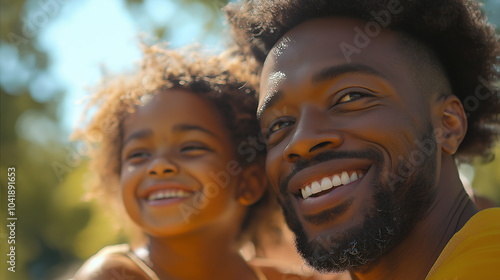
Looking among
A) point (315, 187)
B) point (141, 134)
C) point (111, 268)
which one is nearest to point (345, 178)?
point (315, 187)

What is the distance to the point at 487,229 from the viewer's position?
1.80 meters

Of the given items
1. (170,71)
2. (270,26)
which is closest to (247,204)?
(170,71)

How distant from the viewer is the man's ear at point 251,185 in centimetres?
342

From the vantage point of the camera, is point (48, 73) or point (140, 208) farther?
point (48, 73)

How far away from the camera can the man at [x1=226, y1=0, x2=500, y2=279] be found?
6.86 ft

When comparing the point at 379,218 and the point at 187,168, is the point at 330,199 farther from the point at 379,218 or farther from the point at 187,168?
the point at 187,168

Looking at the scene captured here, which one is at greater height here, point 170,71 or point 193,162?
point 170,71

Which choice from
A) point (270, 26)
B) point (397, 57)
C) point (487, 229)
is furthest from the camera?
point (270, 26)

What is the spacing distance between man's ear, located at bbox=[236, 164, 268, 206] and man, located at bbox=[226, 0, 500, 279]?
35.4 inches

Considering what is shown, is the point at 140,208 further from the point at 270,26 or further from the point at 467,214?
the point at 467,214

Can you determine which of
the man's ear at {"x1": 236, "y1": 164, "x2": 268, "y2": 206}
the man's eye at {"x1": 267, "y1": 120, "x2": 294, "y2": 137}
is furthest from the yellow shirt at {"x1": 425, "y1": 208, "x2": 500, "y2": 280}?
the man's ear at {"x1": 236, "y1": 164, "x2": 268, "y2": 206}

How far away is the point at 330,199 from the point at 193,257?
1.38m

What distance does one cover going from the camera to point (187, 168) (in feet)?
10.2

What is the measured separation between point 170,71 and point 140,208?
964mm
